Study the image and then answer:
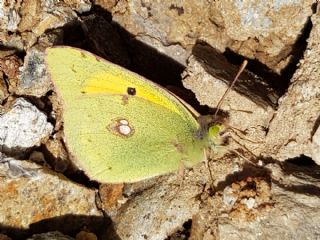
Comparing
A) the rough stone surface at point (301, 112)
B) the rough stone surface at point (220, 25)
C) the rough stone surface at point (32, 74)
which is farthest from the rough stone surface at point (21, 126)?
the rough stone surface at point (301, 112)

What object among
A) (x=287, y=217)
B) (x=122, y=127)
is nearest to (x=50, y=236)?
(x=122, y=127)

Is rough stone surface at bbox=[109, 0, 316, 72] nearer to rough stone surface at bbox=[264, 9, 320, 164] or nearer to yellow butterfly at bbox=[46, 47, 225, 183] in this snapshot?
rough stone surface at bbox=[264, 9, 320, 164]

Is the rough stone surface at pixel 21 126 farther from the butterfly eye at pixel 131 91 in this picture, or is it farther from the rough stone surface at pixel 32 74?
the butterfly eye at pixel 131 91

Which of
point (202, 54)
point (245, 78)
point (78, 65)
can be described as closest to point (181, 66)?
point (202, 54)

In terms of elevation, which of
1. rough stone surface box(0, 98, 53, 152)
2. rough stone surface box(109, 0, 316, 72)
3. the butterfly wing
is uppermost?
rough stone surface box(109, 0, 316, 72)

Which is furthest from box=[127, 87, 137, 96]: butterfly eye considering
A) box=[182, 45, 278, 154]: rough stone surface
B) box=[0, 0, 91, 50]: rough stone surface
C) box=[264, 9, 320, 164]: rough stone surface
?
box=[264, 9, 320, 164]: rough stone surface

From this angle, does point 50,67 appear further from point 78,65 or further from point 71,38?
point 71,38
